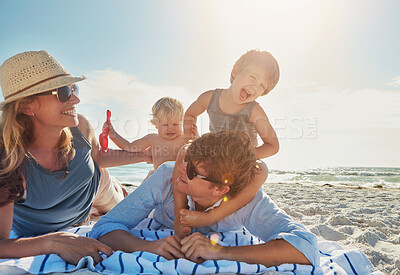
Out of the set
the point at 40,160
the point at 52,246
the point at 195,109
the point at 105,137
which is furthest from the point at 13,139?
the point at 195,109

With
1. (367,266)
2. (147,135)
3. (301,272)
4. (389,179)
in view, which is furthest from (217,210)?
(389,179)

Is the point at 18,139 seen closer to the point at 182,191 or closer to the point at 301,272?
the point at 182,191

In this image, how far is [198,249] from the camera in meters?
1.76

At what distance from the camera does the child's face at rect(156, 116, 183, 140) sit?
3.96 m

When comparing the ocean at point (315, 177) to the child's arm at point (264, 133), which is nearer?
the child's arm at point (264, 133)

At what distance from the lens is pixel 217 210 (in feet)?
6.61

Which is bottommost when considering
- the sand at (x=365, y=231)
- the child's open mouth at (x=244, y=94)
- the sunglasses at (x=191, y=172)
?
the sand at (x=365, y=231)

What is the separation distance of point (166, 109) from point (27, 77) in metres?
1.98

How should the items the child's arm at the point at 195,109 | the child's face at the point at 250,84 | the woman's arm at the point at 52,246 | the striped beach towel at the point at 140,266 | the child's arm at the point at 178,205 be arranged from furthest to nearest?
the child's arm at the point at 195,109 < the child's face at the point at 250,84 < the child's arm at the point at 178,205 < the woman's arm at the point at 52,246 < the striped beach towel at the point at 140,266

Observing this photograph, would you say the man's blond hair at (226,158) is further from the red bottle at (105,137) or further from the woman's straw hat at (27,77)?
the red bottle at (105,137)

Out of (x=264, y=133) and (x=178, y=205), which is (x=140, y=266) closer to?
(x=178, y=205)

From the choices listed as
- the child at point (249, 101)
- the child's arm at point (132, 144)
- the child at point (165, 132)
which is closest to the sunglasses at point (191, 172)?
the child at point (249, 101)

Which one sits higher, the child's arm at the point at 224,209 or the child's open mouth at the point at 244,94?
the child's open mouth at the point at 244,94

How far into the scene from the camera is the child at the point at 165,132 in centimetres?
390
